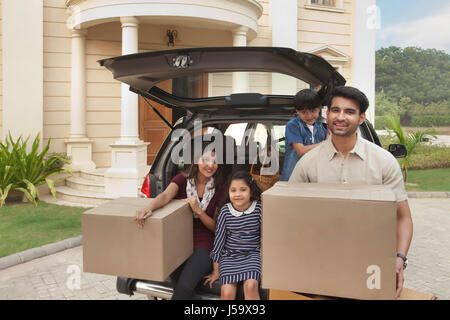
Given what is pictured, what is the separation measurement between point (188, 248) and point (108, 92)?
8.22 meters

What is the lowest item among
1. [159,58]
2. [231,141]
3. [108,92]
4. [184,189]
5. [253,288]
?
[253,288]

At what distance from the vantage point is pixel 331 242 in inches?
69.1

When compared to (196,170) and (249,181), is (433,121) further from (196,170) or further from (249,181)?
(249,181)

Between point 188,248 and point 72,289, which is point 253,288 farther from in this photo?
point 72,289

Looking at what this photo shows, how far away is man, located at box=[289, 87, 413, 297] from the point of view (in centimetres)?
206

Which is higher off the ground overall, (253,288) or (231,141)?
(231,141)

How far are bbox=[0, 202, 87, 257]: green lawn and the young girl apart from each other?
12.0 ft

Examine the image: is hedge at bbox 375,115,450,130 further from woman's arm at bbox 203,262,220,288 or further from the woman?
woman's arm at bbox 203,262,220,288

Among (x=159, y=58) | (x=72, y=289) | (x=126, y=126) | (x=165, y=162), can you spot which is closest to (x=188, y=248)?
(x=165, y=162)

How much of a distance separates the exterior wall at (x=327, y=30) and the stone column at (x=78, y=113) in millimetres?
5897

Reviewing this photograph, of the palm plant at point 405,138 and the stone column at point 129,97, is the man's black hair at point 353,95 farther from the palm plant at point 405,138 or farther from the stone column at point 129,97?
the palm plant at point 405,138

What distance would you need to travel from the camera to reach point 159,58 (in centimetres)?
244

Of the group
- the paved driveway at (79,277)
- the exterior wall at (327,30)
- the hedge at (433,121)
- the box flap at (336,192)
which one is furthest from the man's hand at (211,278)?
the hedge at (433,121)

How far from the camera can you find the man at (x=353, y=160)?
206 cm
